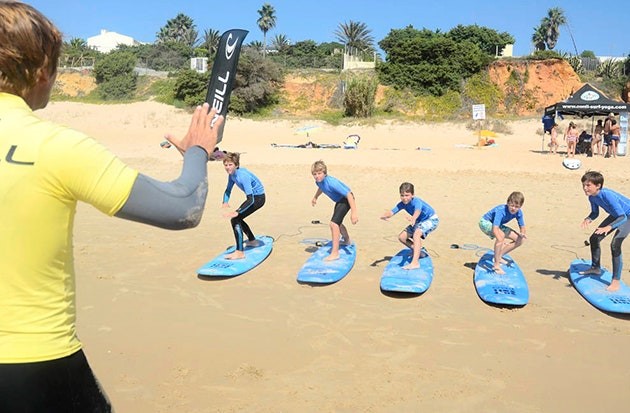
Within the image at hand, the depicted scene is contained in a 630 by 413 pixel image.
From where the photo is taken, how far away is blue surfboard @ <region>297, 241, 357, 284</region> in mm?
7410

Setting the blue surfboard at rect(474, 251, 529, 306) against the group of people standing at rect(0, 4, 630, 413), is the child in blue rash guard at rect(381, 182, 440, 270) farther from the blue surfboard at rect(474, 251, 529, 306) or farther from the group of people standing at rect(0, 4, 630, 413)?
the group of people standing at rect(0, 4, 630, 413)

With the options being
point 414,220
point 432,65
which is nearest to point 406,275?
point 414,220

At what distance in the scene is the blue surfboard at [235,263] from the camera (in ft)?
25.0

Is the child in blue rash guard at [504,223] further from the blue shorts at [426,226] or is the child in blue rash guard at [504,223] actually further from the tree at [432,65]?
the tree at [432,65]

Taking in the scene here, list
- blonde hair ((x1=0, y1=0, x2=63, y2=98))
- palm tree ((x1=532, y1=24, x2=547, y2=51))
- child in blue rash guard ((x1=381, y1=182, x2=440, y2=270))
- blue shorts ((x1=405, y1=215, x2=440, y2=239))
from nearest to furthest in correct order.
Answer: blonde hair ((x1=0, y1=0, x2=63, y2=98))
child in blue rash guard ((x1=381, y1=182, x2=440, y2=270))
blue shorts ((x1=405, y1=215, x2=440, y2=239))
palm tree ((x1=532, y1=24, x2=547, y2=51))

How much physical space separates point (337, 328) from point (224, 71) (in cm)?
349

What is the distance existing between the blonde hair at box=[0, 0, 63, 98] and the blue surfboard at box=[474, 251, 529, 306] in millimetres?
5960

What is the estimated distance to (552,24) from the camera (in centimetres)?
6956

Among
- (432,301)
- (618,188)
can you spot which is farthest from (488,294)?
(618,188)

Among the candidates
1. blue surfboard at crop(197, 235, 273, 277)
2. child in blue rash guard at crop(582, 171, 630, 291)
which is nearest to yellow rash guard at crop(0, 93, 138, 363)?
blue surfboard at crop(197, 235, 273, 277)

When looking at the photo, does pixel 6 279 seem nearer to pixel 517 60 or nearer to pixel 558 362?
pixel 558 362

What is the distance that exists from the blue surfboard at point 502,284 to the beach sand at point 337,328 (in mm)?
137

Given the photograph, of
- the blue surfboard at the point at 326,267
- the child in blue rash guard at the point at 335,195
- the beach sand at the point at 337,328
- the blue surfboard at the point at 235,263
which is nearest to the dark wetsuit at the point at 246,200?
the blue surfboard at the point at 235,263

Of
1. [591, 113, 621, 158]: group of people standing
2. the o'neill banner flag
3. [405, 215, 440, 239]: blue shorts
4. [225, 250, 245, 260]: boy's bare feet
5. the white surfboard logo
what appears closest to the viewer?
the o'neill banner flag
